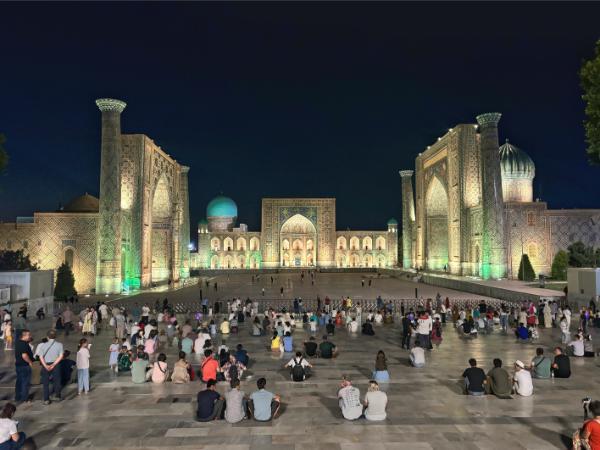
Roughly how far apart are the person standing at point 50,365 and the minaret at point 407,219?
112 ft

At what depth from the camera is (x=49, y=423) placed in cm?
539

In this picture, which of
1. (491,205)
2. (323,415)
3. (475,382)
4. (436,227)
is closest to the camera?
(323,415)

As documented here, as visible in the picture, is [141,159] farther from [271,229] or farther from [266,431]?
[271,229]

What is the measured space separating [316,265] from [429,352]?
38508 mm

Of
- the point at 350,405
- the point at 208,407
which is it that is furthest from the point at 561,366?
the point at 208,407

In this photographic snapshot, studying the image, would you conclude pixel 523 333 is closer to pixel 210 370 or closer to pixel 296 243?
pixel 210 370

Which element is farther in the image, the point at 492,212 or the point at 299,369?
the point at 492,212

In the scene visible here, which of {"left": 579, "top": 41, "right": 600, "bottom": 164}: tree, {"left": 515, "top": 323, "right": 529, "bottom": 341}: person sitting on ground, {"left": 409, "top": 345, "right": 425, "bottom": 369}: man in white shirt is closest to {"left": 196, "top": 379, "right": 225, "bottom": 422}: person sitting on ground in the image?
{"left": 409, "top": 345, "right": 425, "bottom": 369}: man in white shirt

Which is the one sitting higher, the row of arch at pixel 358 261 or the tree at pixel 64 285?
the row of arch at pixel 358 261

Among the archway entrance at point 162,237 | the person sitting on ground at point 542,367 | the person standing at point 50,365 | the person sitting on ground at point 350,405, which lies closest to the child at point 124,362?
the person standing at point 50,365

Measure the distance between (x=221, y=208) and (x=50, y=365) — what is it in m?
49.9

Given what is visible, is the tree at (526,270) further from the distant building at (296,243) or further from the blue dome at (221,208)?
the blue dome at (221,208)

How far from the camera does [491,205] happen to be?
24531mm

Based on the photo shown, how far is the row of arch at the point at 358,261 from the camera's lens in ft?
168
